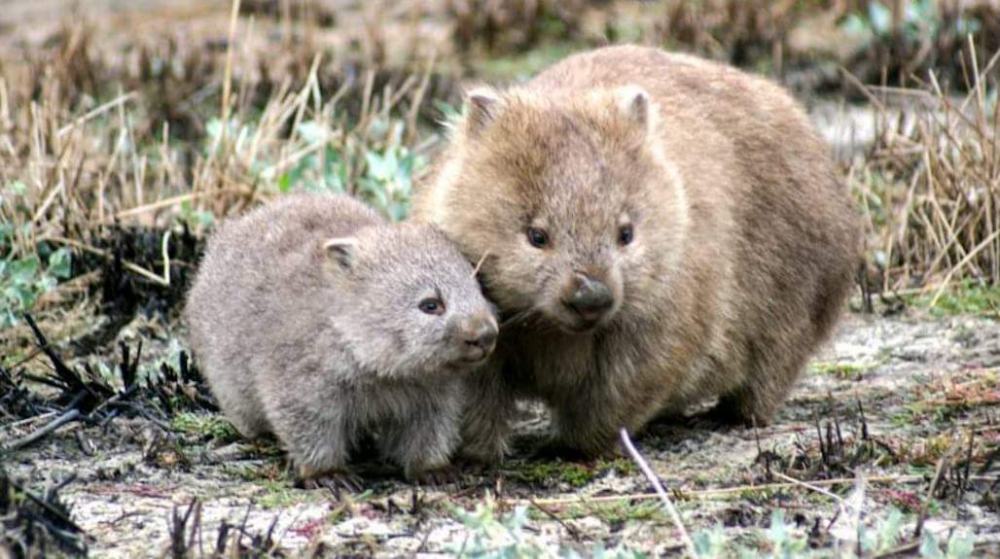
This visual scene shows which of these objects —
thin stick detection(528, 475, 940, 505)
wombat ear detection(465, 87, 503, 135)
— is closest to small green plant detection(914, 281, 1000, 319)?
thin stick detection(528, 475, 940, 505)

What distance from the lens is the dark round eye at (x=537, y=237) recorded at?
5812 mm

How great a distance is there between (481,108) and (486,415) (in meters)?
1.14

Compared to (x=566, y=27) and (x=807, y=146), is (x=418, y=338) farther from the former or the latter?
(x=566, y=27)

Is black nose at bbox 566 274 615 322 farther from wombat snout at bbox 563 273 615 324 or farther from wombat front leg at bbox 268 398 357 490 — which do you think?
wombat front leg at bbox 268 398 357 490

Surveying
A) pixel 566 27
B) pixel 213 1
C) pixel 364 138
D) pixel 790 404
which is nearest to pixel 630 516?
pixel 790 404

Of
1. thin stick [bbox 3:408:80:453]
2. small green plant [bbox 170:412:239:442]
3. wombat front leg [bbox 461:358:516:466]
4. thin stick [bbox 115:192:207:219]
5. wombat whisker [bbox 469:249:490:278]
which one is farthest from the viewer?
thin stick [bbox 115:192:207:219]

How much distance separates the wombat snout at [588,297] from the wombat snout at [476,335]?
0.89 ft

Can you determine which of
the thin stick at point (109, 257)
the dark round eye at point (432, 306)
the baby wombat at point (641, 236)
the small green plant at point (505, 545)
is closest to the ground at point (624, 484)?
the small green plant at point (505, 545)

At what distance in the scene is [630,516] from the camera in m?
5.61

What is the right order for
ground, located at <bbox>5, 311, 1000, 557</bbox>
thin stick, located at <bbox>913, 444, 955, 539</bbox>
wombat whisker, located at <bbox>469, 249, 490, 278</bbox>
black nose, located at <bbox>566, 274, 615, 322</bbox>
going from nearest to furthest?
thin stick, located at <bbox>913, 444, 955, 539</bbox>, ground, located at <bbox>5, 311, 1000, 557</bbox>, black nose, located at <bbox>566, 274, 615, 322</bbox>, wombat whisker, located at <bbox>469, 249, 490, 278</bbox>

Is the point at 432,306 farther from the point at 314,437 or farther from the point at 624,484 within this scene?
the point at 624,484

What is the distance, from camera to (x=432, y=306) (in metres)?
5.88

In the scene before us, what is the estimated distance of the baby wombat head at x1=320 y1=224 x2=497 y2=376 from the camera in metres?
5.80

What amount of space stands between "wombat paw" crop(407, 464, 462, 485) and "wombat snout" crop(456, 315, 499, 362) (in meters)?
0.58
